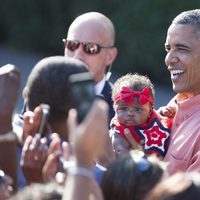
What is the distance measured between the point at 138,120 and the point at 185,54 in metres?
0.49

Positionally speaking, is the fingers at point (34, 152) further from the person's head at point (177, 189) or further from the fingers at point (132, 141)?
the fingers at point (132, 141)

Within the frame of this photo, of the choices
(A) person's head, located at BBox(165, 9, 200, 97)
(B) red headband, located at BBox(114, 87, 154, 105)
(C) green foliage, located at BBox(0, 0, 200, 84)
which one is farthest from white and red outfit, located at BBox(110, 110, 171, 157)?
(C) green foliage, located at BBox(0, 0, 200, 84)

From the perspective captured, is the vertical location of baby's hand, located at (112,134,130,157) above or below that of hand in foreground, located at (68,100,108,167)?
below

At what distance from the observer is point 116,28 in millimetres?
15227

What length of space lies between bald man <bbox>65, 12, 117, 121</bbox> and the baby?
72 cm

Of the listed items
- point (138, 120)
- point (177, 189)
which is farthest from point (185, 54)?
point (177, 189)

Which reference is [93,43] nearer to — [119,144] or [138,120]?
[138,120]

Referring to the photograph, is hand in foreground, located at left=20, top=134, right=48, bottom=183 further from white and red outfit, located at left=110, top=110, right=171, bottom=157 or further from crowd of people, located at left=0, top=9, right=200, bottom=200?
white and red outfit, located at left=110, top=110, right=171, bottom=157

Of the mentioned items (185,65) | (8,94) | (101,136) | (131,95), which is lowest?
(131,95)

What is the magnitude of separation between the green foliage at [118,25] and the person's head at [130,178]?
10.6 m

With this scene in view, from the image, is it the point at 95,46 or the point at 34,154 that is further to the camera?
the point at 95,46

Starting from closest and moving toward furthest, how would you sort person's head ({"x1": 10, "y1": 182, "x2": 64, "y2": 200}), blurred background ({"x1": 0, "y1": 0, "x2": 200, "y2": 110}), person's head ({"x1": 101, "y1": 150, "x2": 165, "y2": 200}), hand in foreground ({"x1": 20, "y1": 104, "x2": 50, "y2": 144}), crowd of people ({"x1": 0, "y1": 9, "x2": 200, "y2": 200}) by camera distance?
crowd of people ({"x1": 0, "y1": 9, "x2": 200, "y2": 200}) → person's head ({"x1": 10, "y1": 182, "x2": 64, "y2": 200}) → person's head ({"x1": 101, "y1": 150, "x2": 165, "y2": 200}) → hand in foreground ({"x1": 20, "y1": 104, "x2": 50, "y2": 144}) → blurred background ({"x1": 0, "y1": 0, "x2": 200, "y2": 110})

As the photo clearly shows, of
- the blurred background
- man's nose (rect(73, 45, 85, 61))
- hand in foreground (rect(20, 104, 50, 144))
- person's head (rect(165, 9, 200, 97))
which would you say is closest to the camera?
hand in foreground (rect(20, 104, 50, 144))

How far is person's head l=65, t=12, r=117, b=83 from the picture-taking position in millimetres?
5824
